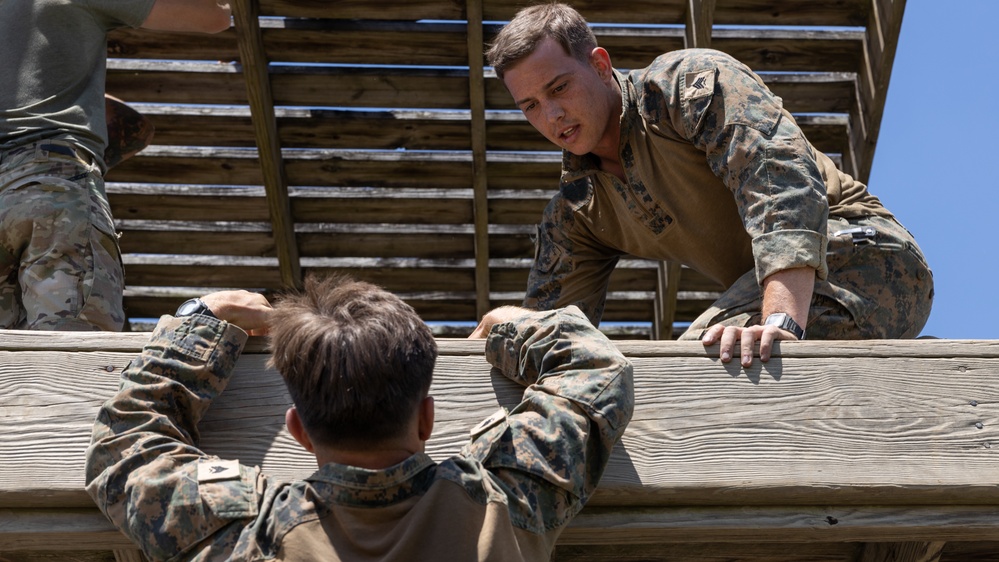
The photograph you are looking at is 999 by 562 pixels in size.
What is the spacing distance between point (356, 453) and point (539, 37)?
6.60ft

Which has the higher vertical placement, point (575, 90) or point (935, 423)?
point (575, 90)

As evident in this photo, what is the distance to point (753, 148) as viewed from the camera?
3.17 meters

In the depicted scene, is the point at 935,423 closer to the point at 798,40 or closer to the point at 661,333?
the point at 798,40

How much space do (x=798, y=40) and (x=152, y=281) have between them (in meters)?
4.36

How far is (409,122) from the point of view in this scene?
696cm

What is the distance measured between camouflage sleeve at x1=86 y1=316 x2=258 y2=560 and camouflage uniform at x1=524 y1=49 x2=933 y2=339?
1.45 meters

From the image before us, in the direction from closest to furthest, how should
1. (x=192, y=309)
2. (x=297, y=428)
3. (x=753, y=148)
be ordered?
(x=297, y=428) < (x=192, y=309) < (x=753, y=148)

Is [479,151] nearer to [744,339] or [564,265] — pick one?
[564,265]

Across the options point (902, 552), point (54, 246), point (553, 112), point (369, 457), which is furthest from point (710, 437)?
point (54, 246)

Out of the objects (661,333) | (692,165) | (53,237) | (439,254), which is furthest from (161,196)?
(692,165)

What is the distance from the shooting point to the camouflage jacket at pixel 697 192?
10.2ft

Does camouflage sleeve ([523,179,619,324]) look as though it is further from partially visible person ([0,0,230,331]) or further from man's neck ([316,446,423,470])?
man's neck ([316,446,423,470])

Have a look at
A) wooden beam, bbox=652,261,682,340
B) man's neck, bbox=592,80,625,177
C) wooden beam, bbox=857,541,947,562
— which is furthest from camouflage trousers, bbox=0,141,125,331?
wooden beam, bbox=652,261,682,340

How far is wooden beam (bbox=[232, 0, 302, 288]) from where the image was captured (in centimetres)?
634
